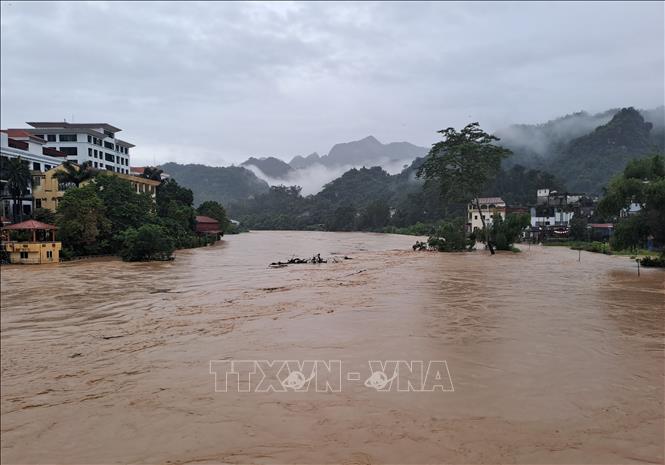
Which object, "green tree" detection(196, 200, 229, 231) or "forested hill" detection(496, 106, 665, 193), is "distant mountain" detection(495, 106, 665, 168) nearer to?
"forested hill" detection(496, 106, 665, 193)

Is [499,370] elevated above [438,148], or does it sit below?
below

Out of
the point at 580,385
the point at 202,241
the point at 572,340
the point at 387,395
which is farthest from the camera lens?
the point at 202,241

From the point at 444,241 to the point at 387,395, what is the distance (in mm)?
25542

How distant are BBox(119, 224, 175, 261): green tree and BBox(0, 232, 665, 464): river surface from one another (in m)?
8.34

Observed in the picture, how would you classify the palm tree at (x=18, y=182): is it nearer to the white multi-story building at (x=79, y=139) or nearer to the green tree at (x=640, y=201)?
the white multi-story building at (x=79, y=139)

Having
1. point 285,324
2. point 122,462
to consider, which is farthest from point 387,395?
point 285,324

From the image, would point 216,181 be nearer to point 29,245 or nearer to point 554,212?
point 554,212

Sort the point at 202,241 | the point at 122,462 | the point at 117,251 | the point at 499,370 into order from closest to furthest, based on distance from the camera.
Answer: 1. the point at 122,462
2. the point at 499,370
3. the point at 117,251
4. the point at 202,241

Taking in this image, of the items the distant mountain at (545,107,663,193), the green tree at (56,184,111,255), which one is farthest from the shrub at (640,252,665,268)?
the distant mountain at (545,107,663,193)

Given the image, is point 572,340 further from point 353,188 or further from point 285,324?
point 353,188

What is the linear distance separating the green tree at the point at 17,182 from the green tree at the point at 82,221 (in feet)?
3.33

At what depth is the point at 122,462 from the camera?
3.81m

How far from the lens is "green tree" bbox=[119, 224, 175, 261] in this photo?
20516 millimetres

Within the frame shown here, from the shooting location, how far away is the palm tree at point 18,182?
9.28m
